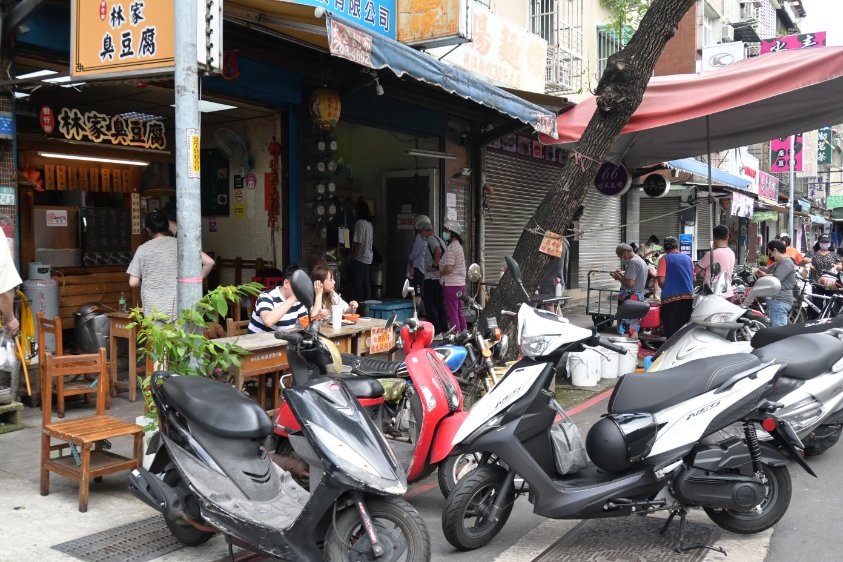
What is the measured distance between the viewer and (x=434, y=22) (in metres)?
9.21

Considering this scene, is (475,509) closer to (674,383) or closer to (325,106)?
(674,383)

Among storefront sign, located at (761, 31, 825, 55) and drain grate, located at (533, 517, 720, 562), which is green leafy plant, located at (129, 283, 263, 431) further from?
Answer: storefront sign, located at (761, 31, 825, 55)

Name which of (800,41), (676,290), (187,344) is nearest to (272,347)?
(187,344)

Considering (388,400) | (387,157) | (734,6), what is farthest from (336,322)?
(734,6)

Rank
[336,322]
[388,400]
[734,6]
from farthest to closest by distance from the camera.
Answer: [734,6] < [336,322] < [388,400]

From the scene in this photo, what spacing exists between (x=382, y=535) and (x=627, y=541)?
1703mm

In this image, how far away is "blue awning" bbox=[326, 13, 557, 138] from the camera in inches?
248

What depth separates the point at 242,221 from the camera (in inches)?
409

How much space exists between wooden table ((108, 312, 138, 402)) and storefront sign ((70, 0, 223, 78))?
264cm

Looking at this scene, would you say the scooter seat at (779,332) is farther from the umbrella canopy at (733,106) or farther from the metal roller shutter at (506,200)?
the metal roller shutter at (506,200)

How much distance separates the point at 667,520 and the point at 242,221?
25.3 ft

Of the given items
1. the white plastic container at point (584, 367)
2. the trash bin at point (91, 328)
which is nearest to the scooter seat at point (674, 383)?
the white plastic container at point (584, 367)

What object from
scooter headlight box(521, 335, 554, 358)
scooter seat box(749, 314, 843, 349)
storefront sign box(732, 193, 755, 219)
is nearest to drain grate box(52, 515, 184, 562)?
scooter headlight box(521, 335, 554, 358)

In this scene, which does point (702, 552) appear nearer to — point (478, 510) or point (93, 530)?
point (478, 510)
